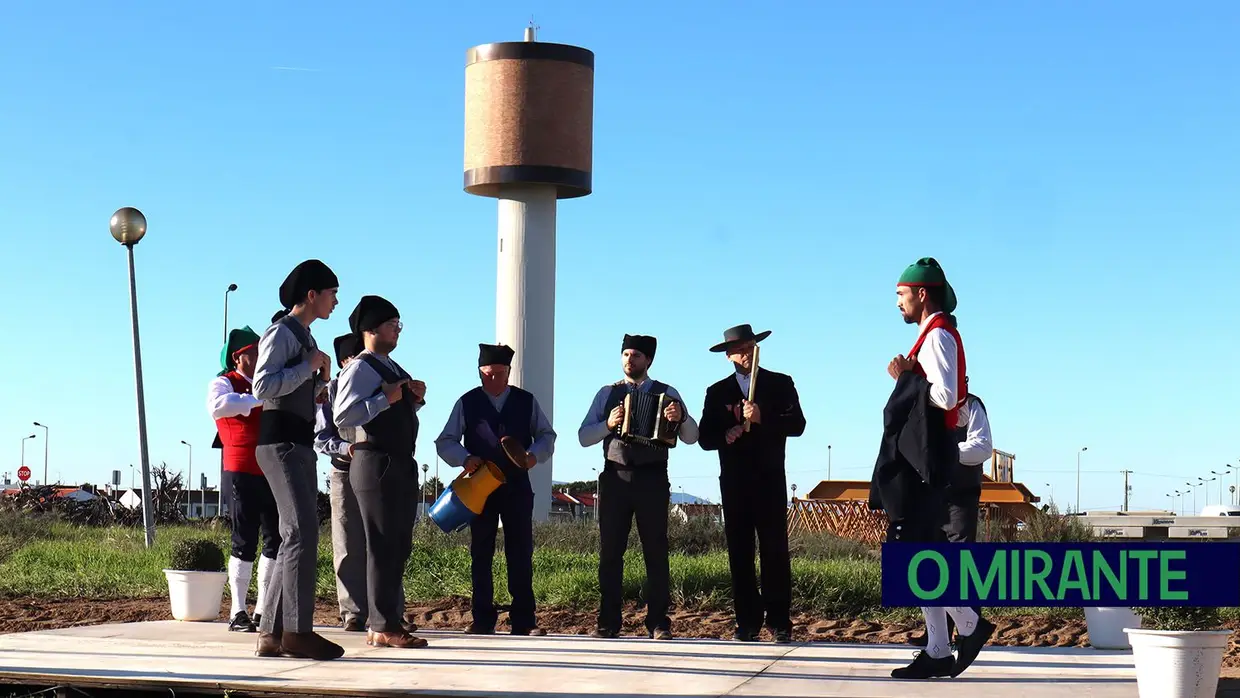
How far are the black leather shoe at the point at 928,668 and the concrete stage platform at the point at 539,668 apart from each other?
0.22ft

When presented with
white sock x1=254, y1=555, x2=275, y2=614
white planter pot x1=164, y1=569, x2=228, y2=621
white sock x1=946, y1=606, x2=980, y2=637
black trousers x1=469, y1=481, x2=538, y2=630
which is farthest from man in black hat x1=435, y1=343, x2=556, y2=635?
white sock x1=946, y1=606, x2=980, y2=637

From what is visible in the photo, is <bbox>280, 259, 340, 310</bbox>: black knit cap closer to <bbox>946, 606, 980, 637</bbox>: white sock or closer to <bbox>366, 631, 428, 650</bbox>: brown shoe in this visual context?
<bbox>366, 631, 428, 650</bbox>: brown shoe

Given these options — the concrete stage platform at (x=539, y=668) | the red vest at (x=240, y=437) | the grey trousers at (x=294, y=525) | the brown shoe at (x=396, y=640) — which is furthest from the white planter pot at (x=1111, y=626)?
the red vest at (x=240, y=437)

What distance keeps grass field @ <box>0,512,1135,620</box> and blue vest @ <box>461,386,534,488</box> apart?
3.09m

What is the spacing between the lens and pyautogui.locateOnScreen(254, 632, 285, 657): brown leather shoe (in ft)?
26.8

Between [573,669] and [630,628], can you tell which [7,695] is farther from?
[630,628]

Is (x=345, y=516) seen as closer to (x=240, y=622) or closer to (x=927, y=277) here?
(x=240, y=622)

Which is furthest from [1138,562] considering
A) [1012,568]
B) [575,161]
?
[575,161]

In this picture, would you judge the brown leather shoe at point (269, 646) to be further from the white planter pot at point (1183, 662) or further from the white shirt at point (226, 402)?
the white planter pot at point (1183, 662)

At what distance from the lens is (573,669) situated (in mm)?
7773

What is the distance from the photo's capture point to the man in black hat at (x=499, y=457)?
9.98 m

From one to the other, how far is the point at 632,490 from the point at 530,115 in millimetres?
19642

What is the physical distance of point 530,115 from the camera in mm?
28719

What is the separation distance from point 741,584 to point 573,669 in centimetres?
224
